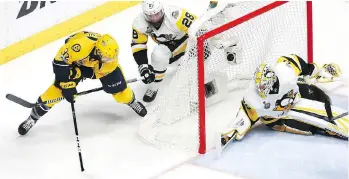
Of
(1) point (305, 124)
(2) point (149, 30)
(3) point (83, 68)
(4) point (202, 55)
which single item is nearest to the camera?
(4) point (202, 55)

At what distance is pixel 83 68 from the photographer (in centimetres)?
433

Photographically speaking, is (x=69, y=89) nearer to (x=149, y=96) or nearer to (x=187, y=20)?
(x=149, y=96)

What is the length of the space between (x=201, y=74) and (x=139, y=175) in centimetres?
61

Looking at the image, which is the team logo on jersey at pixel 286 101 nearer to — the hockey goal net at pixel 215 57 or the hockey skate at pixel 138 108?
the hockey goal net at pixel 215 57

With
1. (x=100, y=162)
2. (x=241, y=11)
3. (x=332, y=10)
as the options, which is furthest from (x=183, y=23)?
(x=332, y=10)

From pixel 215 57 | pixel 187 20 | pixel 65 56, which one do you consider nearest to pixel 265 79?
pixel 215 57

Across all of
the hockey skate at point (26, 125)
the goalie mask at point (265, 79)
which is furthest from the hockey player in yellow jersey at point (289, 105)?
the hockey skate at point (26, 125)

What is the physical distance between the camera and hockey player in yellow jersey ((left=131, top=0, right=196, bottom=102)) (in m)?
4.60

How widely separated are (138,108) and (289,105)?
36.7 inches

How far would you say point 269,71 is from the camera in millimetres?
4012

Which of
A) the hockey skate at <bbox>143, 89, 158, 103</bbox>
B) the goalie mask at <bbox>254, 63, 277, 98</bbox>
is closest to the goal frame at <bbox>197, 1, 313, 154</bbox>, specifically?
the goalie mask at <bbox>254, 63, 277, 98</bbox>

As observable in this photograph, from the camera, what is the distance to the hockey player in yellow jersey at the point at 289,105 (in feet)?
13.2

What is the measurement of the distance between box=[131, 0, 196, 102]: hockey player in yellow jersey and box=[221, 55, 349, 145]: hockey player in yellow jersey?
69cm

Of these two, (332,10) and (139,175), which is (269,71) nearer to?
(139,175)
